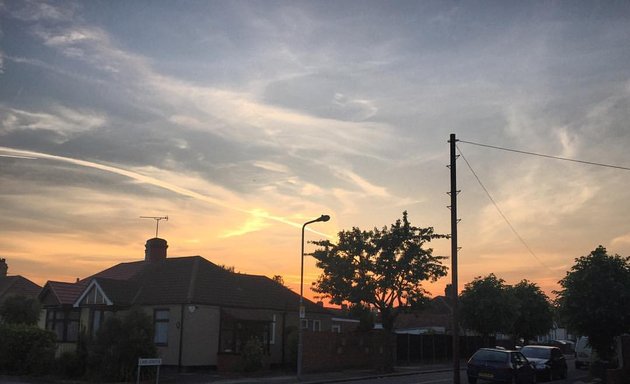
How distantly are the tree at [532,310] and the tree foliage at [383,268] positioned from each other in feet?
77.2

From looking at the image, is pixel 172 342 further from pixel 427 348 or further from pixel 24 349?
pixel 427 348

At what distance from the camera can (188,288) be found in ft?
108

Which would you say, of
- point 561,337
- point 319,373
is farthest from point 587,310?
point 561,337

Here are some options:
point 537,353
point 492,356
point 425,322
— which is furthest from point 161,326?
point 425,322

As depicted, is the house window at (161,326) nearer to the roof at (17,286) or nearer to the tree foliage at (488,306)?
the tree foliage at (488,306)

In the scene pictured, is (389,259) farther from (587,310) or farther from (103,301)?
(103,301)

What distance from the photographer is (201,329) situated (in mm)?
31734

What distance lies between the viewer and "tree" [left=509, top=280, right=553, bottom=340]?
5444 centimetres

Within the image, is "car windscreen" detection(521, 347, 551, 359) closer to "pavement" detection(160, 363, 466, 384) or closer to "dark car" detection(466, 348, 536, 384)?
"dark car" detection(466, 348, 536, 384)

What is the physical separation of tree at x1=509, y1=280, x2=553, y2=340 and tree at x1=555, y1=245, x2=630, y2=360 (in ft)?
89.7

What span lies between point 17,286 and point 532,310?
5041 centimetres

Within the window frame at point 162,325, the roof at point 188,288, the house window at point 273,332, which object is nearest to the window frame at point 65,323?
the roof at point 188,288

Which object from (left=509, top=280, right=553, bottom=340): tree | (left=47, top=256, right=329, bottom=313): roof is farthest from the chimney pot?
(left=509, top=280, right=553, bottom=340): tree

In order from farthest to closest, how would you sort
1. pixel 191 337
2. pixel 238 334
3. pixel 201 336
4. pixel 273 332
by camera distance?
pixel 273 332 → pixel 238 334 → pixel 201 336 → pixel 191 337
